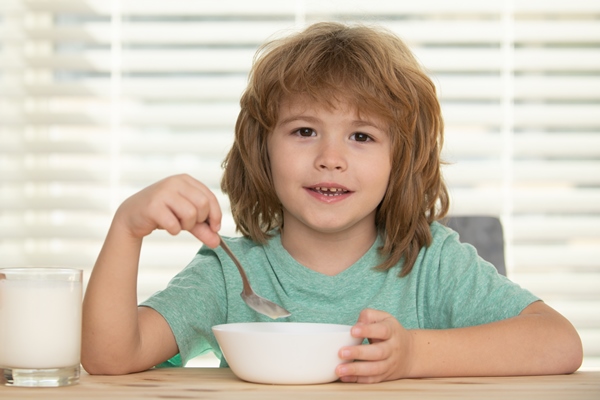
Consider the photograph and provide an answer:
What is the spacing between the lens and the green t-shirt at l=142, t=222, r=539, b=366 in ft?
4.33

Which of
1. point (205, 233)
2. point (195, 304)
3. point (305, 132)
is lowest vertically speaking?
point (195, 304)

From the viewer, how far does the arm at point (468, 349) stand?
0.98 meters

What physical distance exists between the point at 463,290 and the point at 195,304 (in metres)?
0.41

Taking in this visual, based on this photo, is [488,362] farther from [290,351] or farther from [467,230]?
[467,230]

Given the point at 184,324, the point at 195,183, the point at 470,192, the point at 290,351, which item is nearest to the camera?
the point at 290,351

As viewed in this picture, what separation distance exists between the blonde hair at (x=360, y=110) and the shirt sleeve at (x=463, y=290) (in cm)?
4

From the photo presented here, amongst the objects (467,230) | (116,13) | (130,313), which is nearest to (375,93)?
(467,230)

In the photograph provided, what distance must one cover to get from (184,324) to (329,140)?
35 cm

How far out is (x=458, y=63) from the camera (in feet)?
8.07

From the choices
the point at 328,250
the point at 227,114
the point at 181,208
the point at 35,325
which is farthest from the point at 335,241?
the point at 227,114

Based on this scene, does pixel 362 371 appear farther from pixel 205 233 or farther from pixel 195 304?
pixel 195 304

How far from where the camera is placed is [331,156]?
1299 millimetres

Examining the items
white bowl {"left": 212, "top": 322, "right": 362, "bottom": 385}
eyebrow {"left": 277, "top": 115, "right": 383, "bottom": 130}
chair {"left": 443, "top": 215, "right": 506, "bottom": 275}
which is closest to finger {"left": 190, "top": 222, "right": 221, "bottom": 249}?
white bowl {"left": 212, "top": 322, "right": 362, "bottom": 385}

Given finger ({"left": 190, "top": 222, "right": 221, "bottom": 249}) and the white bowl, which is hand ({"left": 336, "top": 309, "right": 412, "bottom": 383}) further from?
finger ({"left": 190, "top": 222, "right": 221, "bottom": 249})
